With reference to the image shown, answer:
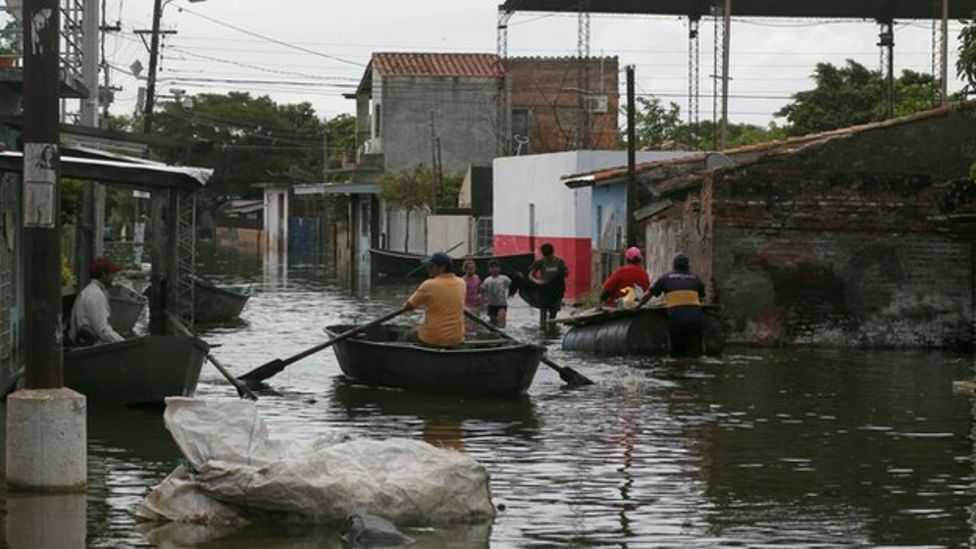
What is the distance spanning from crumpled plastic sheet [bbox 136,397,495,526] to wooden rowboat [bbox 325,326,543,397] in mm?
8931

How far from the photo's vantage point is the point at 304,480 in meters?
12.2

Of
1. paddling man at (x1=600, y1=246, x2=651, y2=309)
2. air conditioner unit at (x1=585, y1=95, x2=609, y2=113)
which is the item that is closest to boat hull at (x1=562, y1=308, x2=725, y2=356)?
paddling man at (x1=600, y1=246, x2=651, y2=309)

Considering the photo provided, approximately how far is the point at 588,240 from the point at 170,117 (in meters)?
71.0

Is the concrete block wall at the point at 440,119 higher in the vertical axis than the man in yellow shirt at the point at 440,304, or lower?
higher

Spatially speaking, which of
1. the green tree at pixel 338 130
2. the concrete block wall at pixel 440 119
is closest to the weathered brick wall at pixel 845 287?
the concrete block wall at pixel 440 119

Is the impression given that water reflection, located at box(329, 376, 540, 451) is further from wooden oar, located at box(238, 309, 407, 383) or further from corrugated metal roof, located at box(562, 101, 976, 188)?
corrugated metal roof, located at box(562, 101, 976, 188)

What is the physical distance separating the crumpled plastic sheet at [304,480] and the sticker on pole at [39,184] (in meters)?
1.63

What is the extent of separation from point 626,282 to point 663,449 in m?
12.4

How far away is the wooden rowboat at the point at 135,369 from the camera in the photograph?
18.8 meters

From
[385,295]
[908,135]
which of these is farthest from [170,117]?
[908,135]

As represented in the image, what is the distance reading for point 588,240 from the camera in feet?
155

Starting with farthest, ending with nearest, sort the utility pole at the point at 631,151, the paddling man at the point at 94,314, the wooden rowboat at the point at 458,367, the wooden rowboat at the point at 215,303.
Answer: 1. the wooden rowboat at the point at 215,303
2. the utility pole at the point at 631,151
3. the wooden rowboat at the point at 458,367
4. the paddling man at the point at 94,314

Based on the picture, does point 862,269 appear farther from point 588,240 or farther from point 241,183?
point 241,183

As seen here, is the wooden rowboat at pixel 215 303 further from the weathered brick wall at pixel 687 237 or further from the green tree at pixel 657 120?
the green tree at pixel 657 120
